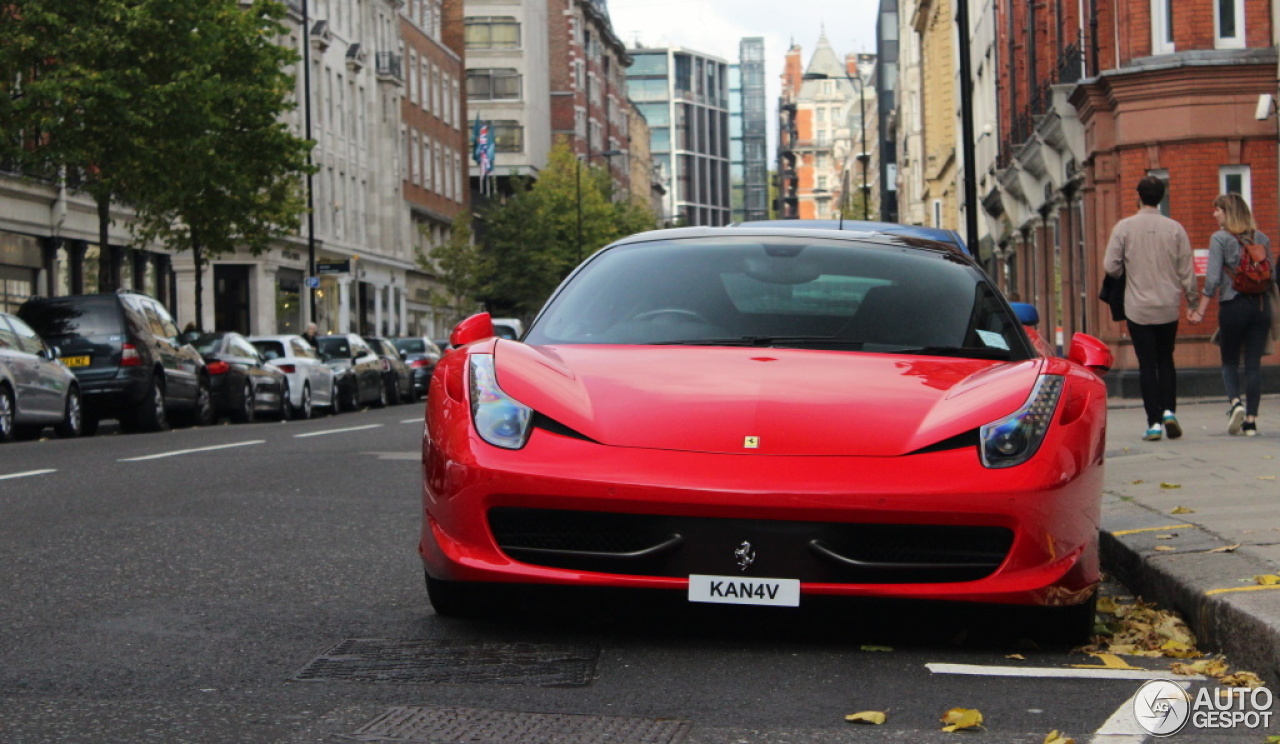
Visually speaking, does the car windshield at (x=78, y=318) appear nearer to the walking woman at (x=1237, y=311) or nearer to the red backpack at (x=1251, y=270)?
the walking woman at (x=1237, y=311)

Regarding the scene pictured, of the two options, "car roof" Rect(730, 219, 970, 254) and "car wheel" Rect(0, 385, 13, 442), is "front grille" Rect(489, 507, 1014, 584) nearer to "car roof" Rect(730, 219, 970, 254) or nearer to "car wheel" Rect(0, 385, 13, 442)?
"car roof" Rect(730, 219, 970, 254)

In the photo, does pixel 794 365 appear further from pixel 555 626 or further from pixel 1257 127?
pixel 1257 127

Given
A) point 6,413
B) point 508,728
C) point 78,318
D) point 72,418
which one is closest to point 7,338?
point 6,413

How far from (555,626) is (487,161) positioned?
85.4m

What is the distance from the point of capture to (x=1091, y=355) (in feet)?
23.4

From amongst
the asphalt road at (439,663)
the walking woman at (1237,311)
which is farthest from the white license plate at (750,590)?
the walking woman at (1237,311)

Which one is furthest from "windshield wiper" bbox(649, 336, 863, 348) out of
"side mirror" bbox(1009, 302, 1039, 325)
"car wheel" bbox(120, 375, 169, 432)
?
"car wheel" bbox(120, 375, 169, 432)

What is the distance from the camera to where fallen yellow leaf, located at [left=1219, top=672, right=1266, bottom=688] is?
5.30 meters

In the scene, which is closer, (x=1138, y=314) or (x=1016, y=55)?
(x=1138, y=314)

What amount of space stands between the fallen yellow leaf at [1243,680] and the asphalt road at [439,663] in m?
0.25

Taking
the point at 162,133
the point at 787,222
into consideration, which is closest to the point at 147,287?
the point at 162,133

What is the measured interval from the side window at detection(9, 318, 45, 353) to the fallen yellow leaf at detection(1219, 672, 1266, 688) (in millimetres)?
18581

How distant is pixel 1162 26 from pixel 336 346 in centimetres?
1744

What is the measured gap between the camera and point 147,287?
48.9 meters
